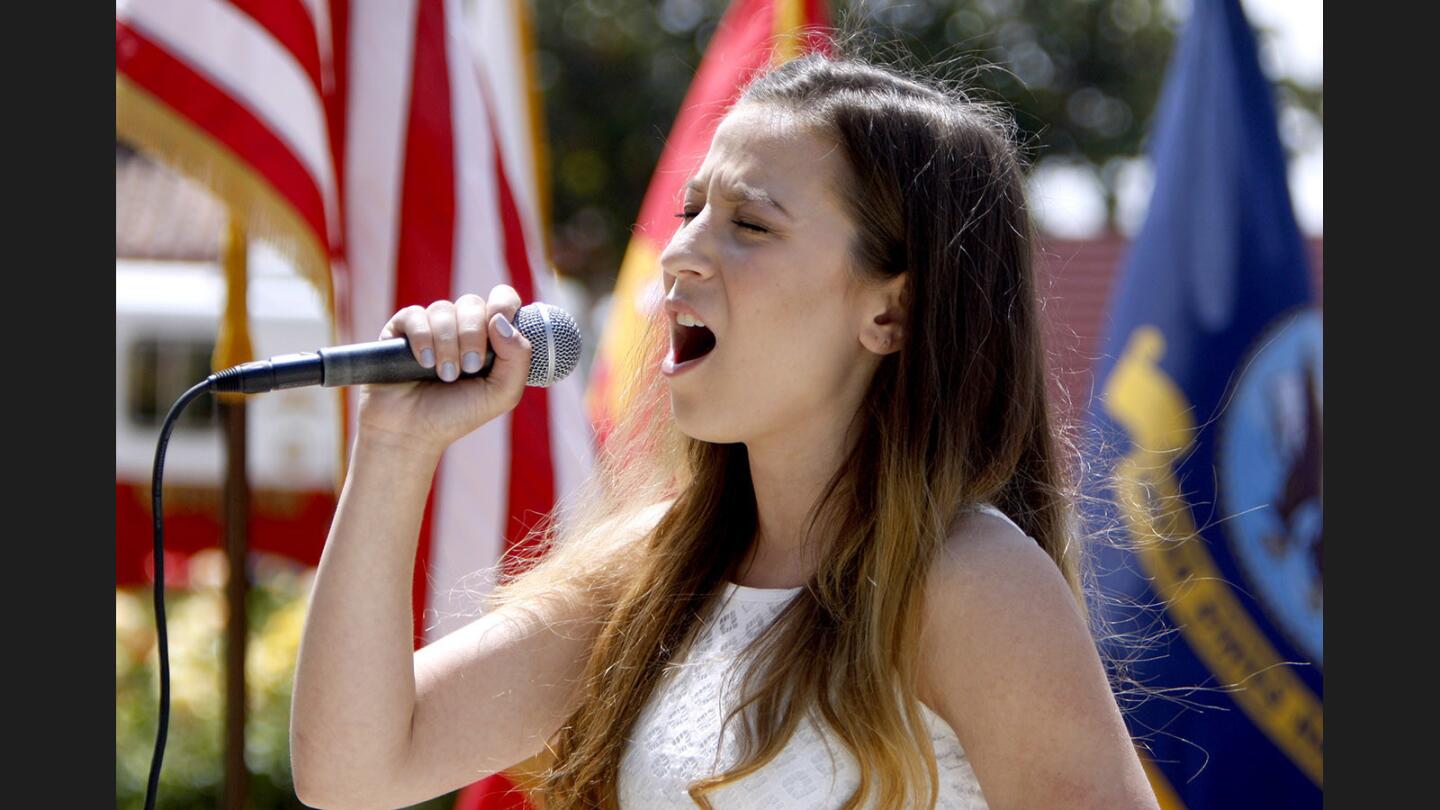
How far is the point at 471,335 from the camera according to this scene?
1.87 meters

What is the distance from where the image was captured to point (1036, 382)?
2.03 metres

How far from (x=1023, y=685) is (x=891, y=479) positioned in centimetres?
36

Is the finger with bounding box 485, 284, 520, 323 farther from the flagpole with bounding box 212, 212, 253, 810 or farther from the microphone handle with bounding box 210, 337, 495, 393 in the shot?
the flagpole with bounding box 212, 212, 253, 810

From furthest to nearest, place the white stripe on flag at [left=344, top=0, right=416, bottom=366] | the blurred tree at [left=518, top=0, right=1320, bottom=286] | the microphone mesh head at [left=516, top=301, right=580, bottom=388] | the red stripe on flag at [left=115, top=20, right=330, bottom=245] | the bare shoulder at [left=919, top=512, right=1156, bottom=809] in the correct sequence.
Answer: the blurred tree at [left=518, top=0, right=1320, bottom=286] < the white stripe on flag at [left=344, top=0, right=416, bottom=366] < the red stripe on flag at [left=115, top=20, right=330, bottom=245] < the microphone mesh head at [left=516, top=301, right=580, bottom=388] < the bare shoulder at [left=919, top=512, right=1156, bottom=809]

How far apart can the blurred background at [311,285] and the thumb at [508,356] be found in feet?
1.48

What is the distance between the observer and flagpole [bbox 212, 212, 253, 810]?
11.8 feet

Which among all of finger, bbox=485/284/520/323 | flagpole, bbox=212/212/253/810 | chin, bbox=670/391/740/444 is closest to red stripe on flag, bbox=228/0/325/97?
flagpole, bbox=212/212/253/810

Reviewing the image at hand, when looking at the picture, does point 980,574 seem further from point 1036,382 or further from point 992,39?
point 992,39

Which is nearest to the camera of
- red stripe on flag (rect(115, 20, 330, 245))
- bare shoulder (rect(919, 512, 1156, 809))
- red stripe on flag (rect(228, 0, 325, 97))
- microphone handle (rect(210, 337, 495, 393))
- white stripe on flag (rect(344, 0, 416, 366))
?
bare shoulder (rect(919, 512, 1156, 809))

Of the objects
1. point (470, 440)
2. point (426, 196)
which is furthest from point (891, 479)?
point (426, 196)

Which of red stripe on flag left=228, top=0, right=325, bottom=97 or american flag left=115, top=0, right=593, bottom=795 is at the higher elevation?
red stripe on flag left=228, top=0, right=325, bottom=97

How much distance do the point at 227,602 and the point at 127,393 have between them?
1193 centimetres

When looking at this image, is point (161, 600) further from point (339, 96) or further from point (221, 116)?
point (339, 96)

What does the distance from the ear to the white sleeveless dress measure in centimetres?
26
